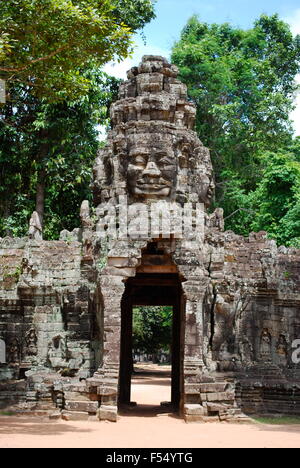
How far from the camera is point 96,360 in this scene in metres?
14.6

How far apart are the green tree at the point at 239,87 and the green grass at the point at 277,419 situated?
47.3 ft

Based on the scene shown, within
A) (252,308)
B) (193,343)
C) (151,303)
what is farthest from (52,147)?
(193,343)

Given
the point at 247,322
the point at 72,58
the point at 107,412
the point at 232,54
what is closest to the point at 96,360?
the point at 107,412

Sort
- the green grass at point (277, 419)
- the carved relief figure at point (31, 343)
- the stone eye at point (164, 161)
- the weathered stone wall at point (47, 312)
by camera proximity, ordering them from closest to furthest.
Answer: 1. the green grass at point (277, 419)
2. the stone eye at point (164, 161)
3. the weathered stone wall at point (47, 312)
4. the carved relief figure at point (31, 343)

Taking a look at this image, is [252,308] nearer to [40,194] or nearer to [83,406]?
[83,406]

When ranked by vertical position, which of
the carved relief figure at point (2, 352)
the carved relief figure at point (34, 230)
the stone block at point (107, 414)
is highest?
the carved relief figure at point (34, 230)

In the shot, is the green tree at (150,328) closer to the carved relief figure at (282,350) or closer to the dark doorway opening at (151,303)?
the dark doorway opening at (151,303)

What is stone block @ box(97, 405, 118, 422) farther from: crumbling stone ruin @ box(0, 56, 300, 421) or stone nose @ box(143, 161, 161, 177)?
stone nose @ box(143, 161, 161, 177)

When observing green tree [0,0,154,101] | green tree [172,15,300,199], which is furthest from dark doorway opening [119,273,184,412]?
green tree [172,15,300,199]

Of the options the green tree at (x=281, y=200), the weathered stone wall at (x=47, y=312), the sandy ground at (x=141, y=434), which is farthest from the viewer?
the green tree at (x=281, y=200)

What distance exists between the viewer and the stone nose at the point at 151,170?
14.1 m

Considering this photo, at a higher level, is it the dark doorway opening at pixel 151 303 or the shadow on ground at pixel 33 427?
the dark doorway opening at pixel 151 303

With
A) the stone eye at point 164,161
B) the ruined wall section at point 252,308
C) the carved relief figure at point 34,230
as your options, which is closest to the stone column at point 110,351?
the ruined wall section at point 252,308

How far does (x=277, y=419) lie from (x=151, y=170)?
6362 mm
